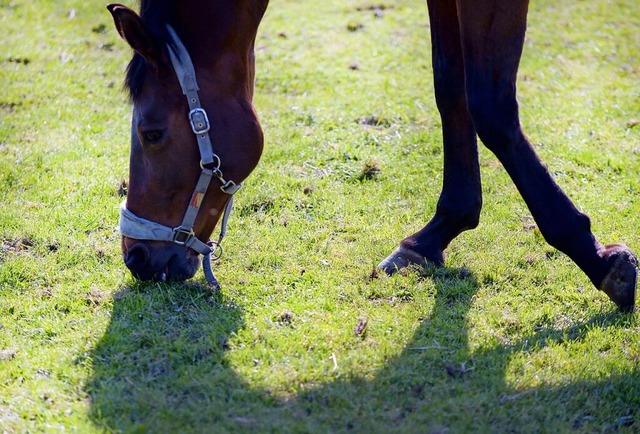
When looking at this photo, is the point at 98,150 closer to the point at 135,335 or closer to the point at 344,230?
the point at 344,230

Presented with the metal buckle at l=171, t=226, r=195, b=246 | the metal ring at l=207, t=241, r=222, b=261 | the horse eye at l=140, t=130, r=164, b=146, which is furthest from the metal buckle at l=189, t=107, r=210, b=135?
the metal ring at l=207, t=241, r=222, b=261

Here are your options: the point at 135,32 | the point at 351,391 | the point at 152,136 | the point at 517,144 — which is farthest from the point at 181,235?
the point at 517,144

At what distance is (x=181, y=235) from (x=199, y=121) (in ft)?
1.67

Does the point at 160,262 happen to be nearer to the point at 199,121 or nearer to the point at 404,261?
the point at 199,121

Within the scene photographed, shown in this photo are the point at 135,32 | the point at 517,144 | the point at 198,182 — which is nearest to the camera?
the point at 135,32

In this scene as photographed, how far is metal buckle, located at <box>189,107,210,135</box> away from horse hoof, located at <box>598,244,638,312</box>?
1776mm

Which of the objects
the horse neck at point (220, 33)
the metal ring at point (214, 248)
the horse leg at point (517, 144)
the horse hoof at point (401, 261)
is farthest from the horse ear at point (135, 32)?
the horse hoof at point (401, 261)

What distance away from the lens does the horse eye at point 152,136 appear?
11.4 ft

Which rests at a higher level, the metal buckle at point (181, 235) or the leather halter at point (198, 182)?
the leather halter at point (198, 182)

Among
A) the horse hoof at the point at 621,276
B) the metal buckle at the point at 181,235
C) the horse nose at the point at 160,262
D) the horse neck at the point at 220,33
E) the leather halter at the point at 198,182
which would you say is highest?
the horse neck at the point at 220,33

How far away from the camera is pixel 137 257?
3588 mm

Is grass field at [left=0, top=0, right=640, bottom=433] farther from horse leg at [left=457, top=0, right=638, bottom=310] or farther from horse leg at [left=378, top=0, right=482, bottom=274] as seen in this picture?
horse leg at [left=457, top=0, right=638, bottom=310]

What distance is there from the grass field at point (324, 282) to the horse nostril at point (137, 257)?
7.4 inches

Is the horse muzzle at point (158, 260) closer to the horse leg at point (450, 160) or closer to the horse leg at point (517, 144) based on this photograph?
the horse leg at point (450, 160)
